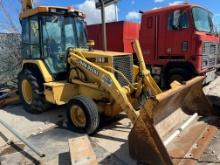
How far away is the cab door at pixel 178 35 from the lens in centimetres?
859

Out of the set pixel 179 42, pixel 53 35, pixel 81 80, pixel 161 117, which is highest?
pixel 53 35

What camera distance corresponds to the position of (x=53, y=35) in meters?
6.71

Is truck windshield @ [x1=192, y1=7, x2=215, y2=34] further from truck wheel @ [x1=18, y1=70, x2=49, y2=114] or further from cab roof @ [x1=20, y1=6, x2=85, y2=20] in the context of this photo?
truck wheel @ [x1=18, y1=70, x2=49, y2=114]

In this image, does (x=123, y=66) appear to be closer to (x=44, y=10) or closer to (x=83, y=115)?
(x=83, y=115)

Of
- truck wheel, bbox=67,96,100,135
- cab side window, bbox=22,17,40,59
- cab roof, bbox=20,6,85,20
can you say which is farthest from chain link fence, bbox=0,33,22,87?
truck wheel, bbox=67,96,100,135

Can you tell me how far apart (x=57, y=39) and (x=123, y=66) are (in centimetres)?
171

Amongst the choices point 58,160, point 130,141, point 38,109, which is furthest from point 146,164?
point 38,109

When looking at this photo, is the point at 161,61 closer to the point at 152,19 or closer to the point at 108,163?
the point at 152,19

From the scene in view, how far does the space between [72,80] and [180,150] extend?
305 centimetres

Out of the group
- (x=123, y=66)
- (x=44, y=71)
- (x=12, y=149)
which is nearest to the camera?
(x=12, y=149)

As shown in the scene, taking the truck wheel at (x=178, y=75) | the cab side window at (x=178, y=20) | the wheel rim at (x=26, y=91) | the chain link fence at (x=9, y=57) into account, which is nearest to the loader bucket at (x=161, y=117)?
the truck wheel at (x=178, y=75)

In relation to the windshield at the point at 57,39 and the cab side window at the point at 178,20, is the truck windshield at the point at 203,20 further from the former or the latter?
the windshield at the point at 57,39

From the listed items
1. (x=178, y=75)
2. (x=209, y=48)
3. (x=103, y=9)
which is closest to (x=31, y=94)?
(x=103, y=9)

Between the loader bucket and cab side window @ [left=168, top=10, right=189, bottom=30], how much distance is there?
3306 mm
